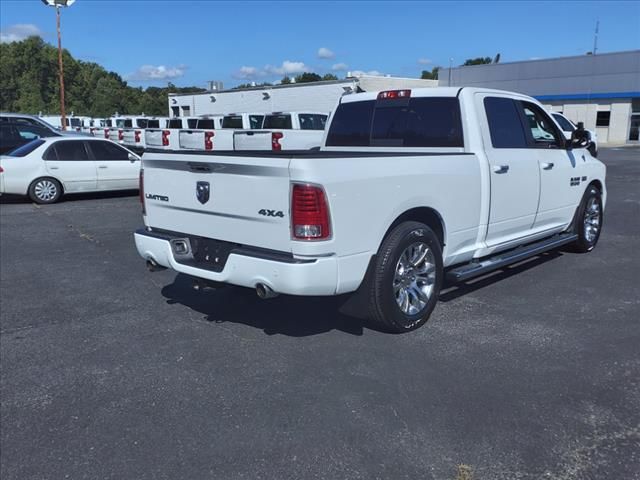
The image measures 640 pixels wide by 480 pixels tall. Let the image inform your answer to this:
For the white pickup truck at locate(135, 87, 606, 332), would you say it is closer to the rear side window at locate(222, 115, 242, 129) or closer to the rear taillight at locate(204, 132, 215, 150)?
the rear taillight at locate(204, 132, 215, 150)

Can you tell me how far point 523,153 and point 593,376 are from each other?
8.48 ft

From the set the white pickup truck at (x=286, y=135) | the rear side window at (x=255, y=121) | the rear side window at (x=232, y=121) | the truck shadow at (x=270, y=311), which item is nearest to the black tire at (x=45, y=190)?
the white pickup truck at (x=286, y=135)

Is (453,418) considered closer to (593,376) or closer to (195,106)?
(593,376)

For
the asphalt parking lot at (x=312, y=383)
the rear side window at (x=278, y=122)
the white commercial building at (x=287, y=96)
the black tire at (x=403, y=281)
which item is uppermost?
the white commercial building at (x=287, y=96)

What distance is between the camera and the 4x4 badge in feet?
14.3

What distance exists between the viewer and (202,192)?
4414 millimetres

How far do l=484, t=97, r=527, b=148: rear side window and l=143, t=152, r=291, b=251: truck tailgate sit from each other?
251 centimetres

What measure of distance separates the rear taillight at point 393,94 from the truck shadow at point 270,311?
6.91 feet

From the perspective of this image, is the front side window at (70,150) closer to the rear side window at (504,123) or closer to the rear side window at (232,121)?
the rear side window at (232,121)

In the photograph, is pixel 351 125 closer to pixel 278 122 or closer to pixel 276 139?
pixel 276 139

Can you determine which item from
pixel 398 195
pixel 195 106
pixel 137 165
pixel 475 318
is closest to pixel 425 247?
pixel 398 195

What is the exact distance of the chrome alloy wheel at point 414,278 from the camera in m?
4.54

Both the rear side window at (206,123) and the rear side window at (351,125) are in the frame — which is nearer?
the rear side window at (351,125)

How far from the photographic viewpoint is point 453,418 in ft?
11.1
